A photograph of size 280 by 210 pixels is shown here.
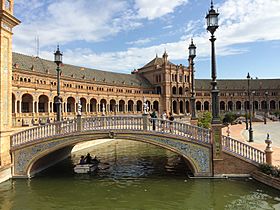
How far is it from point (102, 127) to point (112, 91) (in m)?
55.1

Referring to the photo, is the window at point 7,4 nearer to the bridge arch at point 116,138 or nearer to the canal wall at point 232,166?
the bridge arch at point 116,138

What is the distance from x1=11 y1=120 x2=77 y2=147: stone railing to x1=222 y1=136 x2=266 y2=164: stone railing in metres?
9.03

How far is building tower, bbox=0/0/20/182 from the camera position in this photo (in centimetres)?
1512

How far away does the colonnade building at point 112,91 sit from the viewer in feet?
151

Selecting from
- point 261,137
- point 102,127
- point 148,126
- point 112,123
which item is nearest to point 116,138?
point 112,123

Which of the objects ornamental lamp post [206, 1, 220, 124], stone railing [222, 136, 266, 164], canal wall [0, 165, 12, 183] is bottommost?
canal wall [0, 165, 12, 183]

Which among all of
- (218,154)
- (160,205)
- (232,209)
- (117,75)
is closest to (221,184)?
(218,154)

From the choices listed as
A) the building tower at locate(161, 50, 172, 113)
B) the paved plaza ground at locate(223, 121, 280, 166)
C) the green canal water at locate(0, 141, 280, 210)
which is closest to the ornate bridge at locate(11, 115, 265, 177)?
the green canal water at locate(0, 141, 280, 210)

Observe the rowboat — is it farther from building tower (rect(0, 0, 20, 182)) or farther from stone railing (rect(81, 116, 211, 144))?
building tower (rect(0, 0, 20, 182))

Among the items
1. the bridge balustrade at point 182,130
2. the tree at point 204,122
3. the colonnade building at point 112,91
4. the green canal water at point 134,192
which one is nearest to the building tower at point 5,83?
the green canal water at point 134,192

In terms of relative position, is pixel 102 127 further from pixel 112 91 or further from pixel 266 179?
pixel 112 91

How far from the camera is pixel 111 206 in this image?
473 inches

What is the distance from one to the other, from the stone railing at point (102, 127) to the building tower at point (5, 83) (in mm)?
881

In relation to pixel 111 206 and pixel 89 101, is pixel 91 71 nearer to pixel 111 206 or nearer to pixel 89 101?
pixel 89 101
